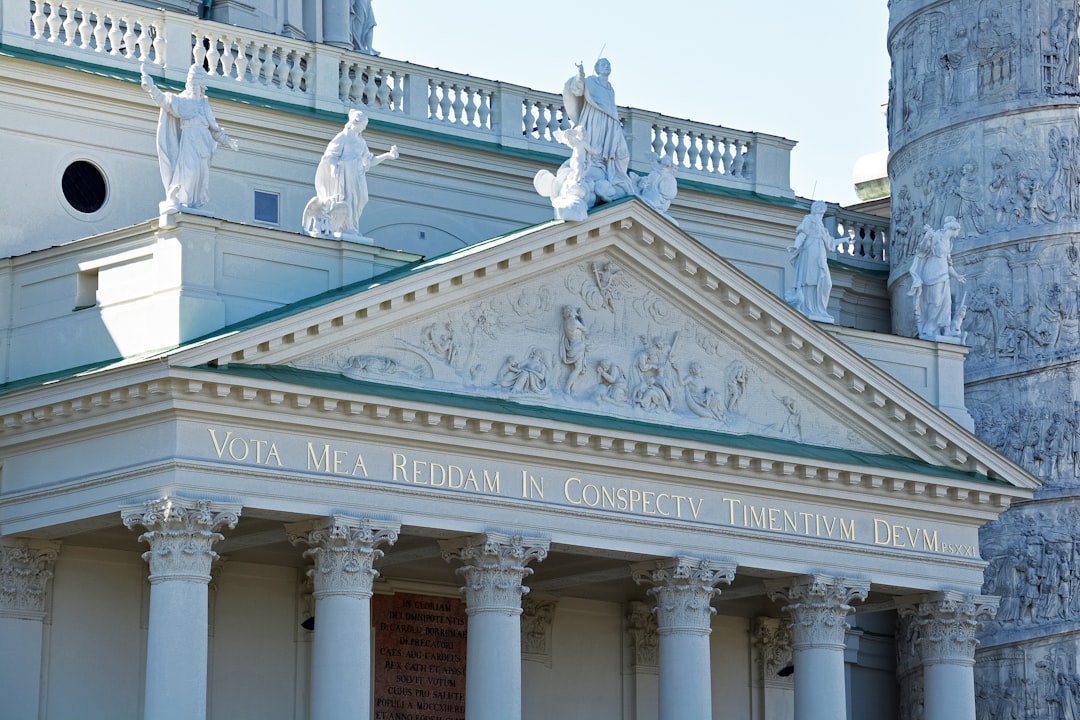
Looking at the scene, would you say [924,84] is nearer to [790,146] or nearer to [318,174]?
[790,146]

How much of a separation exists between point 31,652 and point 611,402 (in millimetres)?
8193

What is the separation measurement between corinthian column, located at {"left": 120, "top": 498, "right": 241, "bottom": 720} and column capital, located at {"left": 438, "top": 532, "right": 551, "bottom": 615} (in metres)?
3.55

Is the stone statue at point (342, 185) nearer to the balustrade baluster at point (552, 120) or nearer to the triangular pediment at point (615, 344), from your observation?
the triangular pediment at point (615, 344)

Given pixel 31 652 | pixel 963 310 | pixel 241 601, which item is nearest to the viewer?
pixel 31 652

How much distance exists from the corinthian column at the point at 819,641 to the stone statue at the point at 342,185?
8.26m

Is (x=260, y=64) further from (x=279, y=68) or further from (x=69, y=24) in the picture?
(x=69, y=24)

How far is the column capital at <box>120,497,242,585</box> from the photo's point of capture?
31.0m

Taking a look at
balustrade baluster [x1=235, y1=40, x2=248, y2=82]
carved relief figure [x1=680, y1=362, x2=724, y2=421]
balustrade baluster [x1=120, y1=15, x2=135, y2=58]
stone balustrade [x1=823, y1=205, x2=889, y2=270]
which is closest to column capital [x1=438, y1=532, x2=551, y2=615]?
carved relief figure [x1=680, y1=362, x2=724, y2=421]

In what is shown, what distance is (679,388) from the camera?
117 feet

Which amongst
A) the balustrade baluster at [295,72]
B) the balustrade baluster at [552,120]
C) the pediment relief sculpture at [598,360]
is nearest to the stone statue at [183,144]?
the pediment relief sculpture at [598,360]

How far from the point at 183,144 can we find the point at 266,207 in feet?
18.1

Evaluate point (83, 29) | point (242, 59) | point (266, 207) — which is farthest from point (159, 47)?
point (266, 207)

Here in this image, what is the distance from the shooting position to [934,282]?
39.4 meters

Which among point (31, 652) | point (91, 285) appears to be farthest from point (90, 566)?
point (91, 285)
